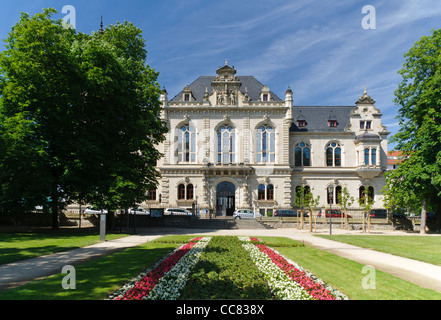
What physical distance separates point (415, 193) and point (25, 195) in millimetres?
38435

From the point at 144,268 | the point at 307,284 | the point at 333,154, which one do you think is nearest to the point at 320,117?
the point at 333,154

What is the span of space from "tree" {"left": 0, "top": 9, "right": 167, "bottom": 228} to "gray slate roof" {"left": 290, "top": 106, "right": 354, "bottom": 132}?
1232 inches

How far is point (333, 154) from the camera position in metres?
47.5

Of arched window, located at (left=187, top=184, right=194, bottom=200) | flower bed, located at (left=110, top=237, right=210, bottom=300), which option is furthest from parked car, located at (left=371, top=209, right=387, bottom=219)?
flower bed, located at (left=110, top=237, right=210, bottom=300)

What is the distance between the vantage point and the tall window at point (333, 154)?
47.4 m

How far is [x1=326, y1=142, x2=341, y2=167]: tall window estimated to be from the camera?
47438 millimetres

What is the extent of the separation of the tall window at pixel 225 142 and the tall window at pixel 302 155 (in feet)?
37.2

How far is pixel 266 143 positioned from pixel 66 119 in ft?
99.5

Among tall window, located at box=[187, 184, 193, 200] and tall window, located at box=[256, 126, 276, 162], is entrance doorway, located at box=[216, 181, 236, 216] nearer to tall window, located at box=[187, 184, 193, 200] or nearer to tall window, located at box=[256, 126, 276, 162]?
tall window, located at box=[187, 184, 193, 200]

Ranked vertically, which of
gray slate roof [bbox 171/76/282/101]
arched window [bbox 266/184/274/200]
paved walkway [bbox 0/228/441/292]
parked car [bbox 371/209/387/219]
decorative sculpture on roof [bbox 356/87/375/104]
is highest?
gray slate roof [bbox 171/76/282/101]

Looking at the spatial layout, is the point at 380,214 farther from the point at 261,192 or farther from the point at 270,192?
the point at 261,192

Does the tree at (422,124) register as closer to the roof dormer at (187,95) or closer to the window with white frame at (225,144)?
the window with white frame at (225,144)

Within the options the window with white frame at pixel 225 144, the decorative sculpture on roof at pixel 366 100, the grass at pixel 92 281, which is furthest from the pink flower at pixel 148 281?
the decorative sculpture on roof at pixel 366 100
